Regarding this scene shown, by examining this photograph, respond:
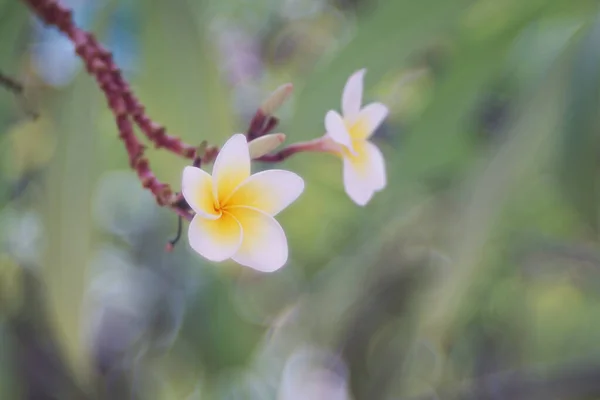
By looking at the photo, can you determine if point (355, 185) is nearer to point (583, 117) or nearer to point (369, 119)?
point (369, 119)

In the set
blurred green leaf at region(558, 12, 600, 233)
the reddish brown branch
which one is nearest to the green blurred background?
blurred green leaf at region(558, 12, 600, 233)

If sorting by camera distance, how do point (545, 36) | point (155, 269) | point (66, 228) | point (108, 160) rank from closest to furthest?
point (66, 228), point (545, 36), point (108, 160), point (155, 269)

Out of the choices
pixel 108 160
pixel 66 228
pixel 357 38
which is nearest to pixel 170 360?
pixel 108 160

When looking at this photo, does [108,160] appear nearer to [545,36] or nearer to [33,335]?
[33,335]

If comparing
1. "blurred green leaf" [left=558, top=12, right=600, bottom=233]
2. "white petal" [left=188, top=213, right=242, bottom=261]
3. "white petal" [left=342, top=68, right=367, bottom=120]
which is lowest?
"white petal" [left=188, top=213, right=242, bottom=261]

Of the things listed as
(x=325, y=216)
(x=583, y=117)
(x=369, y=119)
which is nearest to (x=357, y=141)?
(x=369, y=119)

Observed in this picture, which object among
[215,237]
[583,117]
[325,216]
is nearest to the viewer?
[215,237]

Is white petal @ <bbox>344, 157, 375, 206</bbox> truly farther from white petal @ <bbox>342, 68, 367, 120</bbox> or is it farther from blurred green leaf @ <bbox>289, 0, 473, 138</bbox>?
blurred green leaf @ <bbox>289, 0, 473, 138</bbox>
